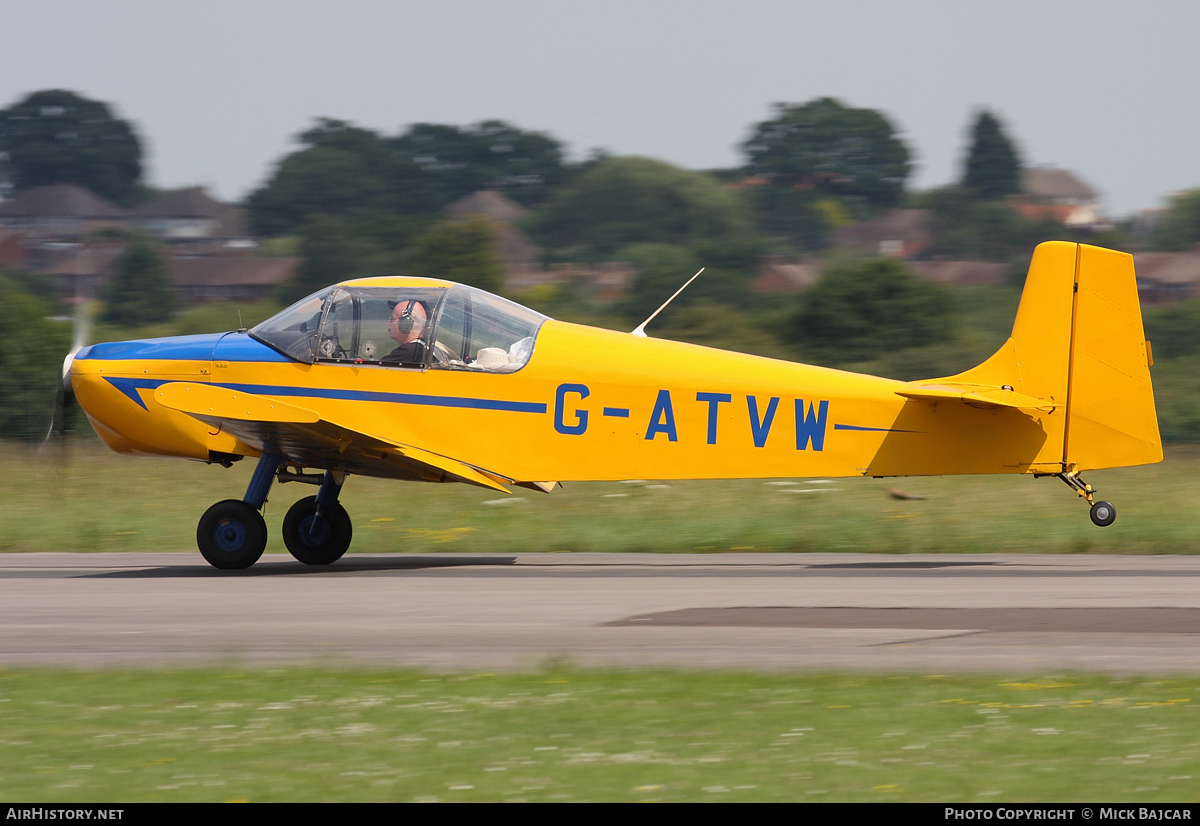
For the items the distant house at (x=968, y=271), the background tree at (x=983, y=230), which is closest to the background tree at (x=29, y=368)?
the distant house at (x=968, y=271)

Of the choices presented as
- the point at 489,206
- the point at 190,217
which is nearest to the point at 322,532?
the point at 489,206

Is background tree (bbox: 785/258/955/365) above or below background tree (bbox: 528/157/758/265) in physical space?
below

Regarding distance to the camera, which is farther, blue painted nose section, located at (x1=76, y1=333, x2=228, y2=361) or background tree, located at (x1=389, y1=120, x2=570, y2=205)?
background tree, located at (x1=389, y1=120, x2=570, y2=205)

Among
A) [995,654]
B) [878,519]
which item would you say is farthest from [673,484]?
[995,654]

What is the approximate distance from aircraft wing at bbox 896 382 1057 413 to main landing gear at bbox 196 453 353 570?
4.87 meters

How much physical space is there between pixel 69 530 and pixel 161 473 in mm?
4092

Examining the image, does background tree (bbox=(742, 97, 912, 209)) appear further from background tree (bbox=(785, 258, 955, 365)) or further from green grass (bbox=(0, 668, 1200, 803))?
green grass (bbox=(0, 668, 1200, 803))

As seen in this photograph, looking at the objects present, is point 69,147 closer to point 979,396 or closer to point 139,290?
point 139,290

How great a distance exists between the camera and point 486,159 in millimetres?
104625

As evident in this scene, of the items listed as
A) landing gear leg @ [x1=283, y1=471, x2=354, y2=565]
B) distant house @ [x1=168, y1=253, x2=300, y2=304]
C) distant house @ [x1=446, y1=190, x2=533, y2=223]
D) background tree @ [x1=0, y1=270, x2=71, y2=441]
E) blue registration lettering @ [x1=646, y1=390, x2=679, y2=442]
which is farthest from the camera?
distant house @ [x1=446, y1=190, x2=533, y2=223]

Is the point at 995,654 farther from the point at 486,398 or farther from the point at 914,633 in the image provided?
the point at 486,398

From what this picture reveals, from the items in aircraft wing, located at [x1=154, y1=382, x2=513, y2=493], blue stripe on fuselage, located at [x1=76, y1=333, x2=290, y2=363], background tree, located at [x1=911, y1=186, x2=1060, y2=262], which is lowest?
aircraft wing, located at [x1=154, y1=382, x2=513, y2=493]

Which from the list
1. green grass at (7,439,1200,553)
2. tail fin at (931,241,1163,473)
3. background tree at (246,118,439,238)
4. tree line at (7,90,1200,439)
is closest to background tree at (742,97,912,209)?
tree line at (7,90,1200,439)

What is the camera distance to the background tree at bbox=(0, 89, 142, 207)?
105938 millimetres
